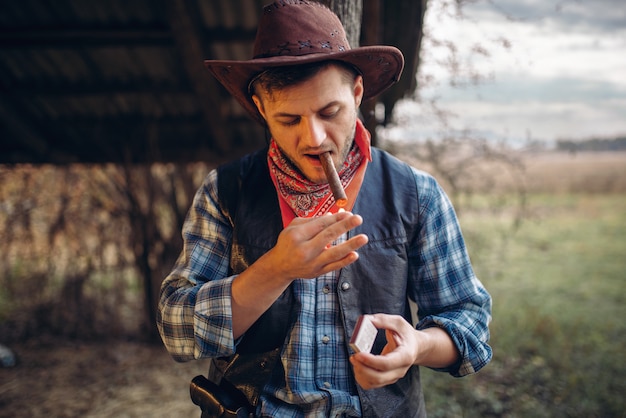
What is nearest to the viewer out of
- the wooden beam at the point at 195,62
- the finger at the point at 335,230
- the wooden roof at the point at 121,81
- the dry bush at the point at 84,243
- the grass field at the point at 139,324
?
the finger at the point at 335,230

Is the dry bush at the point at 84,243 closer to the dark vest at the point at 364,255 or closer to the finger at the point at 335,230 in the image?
the dark vest at the point at 364,255

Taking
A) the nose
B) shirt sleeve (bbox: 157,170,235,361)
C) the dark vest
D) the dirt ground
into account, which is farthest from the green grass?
the nose

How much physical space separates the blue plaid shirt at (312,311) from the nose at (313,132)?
0.44m

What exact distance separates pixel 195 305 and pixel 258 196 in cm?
44

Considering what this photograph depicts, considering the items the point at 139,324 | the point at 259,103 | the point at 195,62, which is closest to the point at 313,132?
the point at 259,103

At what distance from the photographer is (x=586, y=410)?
3604mm

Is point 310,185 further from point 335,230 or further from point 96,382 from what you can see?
point 96,382

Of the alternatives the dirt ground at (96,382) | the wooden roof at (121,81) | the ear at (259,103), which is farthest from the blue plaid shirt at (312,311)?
the dirt ground at (96,382)

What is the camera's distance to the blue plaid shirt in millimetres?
1468

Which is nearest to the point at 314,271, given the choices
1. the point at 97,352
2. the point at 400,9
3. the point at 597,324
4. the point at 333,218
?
the point at 333,218

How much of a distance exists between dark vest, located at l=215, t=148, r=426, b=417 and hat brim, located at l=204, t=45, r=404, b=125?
31 cm

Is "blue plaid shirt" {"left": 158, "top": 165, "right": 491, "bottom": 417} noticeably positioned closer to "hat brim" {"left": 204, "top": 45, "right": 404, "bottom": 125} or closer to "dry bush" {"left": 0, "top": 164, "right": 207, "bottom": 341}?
"hat brim" {"left": 204, "top": 45, "right": 404, "bottom": 125}

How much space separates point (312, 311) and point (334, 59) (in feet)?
2.77

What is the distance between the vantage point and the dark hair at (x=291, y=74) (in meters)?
1.42
